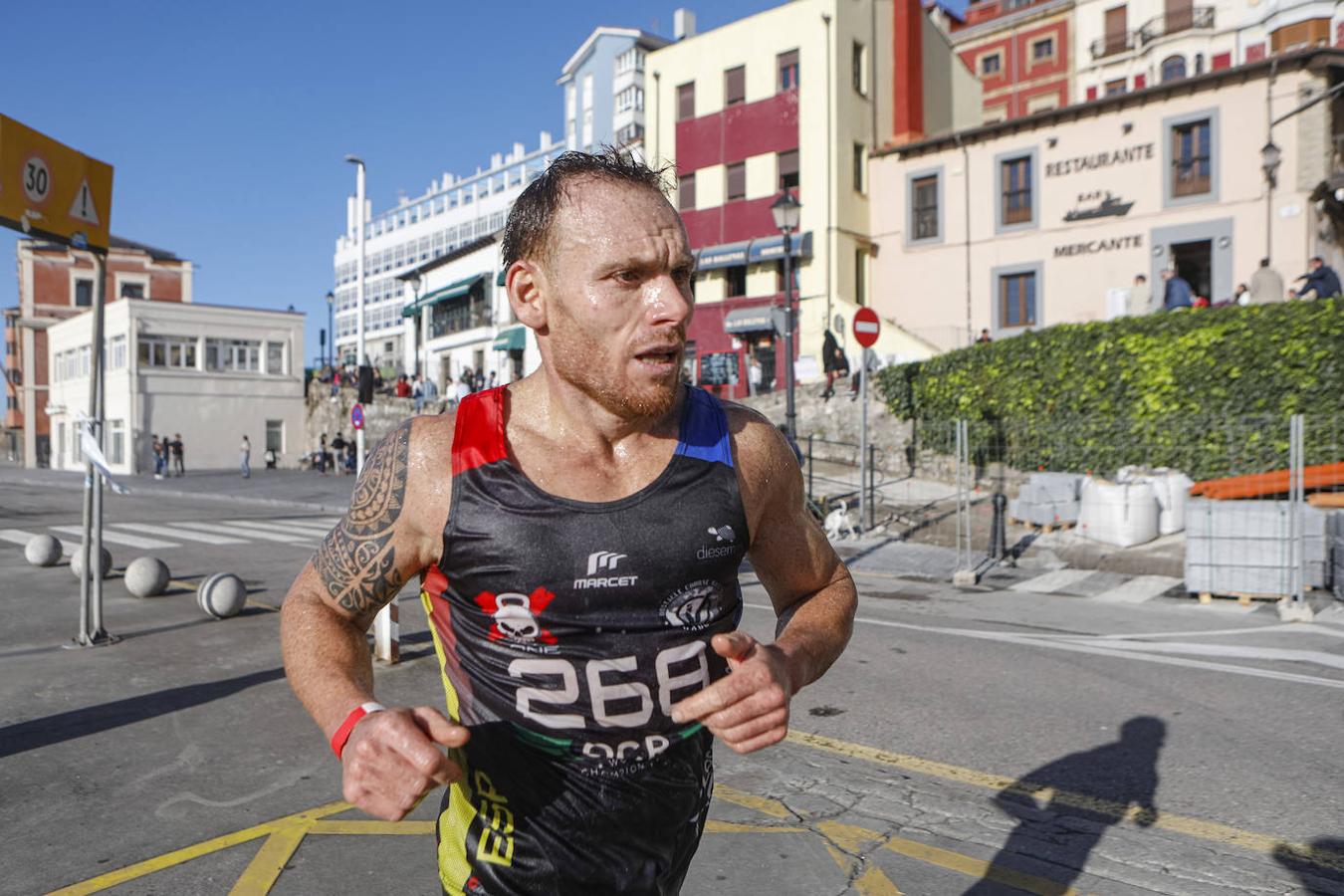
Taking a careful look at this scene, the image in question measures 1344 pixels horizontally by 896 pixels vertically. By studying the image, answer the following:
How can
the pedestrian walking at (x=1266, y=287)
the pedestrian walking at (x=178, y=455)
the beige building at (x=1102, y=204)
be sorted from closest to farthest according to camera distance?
the pedestrian walking at (x=1266, y=287), the beige building at (x=1102, y=204), the pedestrian walking at (x=178, y=455)

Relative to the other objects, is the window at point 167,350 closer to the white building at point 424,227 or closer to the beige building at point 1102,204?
the white building at point 424,227

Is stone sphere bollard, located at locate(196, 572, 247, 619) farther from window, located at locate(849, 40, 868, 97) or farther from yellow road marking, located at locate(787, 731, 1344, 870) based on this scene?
window, located at locate(849, 40, 868, 97)

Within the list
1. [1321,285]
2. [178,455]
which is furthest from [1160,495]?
[178,455]

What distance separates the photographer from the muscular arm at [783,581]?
5.24ft

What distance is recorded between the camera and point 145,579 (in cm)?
869

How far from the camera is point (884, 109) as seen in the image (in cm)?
3031

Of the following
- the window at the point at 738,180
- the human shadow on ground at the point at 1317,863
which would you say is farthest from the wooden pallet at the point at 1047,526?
the window at the point at 738,180

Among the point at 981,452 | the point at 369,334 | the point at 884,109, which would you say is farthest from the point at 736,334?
the point at 369,334

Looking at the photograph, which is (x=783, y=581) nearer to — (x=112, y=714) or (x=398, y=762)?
(x=398, y=762)

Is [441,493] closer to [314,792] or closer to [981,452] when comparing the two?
[314,792]

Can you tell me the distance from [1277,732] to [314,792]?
5.01 metres

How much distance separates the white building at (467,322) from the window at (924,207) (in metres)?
16.7

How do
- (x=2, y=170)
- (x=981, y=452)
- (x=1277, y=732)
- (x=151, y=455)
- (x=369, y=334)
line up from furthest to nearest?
(x=369, y=334), (x=151, y=455), (x=981, y=452), (x=2, y=170), (x=1277, y=732)

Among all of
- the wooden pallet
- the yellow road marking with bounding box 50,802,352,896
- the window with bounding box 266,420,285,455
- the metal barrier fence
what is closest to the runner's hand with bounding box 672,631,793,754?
the yellow road marking with bounding box 50,802,352,896
